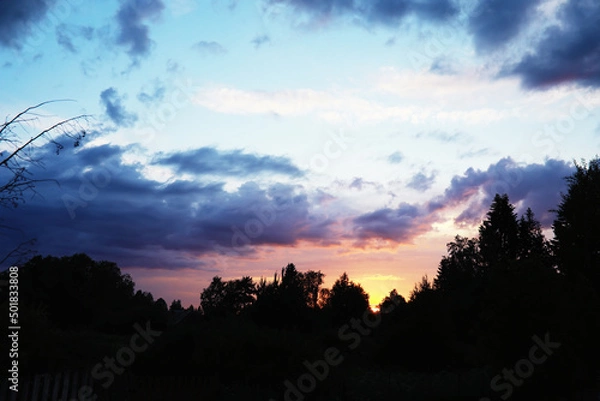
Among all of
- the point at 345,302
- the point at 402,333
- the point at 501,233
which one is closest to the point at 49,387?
the point at 402,333

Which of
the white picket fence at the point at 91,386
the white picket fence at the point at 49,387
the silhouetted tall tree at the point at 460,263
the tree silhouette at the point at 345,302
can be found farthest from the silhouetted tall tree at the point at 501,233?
the white picket fence at the point at 49,387

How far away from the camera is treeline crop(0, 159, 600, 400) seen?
624 inches

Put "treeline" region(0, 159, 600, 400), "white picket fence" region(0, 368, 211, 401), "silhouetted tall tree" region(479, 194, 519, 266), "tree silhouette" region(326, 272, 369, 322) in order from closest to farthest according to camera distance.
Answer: "white picket fence" region(0, 368, 211, 401) → "treeline" region(0, 159, 600, 400) → "silhouetted tall tree" region(479, 194, 519, 266) → "tree silhouette" region(326, 272, 369, 322)

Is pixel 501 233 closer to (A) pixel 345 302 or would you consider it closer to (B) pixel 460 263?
(B) pixel 460 263

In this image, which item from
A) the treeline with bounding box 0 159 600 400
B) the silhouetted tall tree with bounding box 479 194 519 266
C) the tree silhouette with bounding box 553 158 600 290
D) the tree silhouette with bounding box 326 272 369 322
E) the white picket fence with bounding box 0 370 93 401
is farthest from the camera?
the tree silhouette with bounding box 326 272 369 322

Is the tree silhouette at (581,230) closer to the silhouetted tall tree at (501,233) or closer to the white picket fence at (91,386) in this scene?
the silhouetted tall tree at (501,233)

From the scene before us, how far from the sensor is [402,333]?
97.8ft

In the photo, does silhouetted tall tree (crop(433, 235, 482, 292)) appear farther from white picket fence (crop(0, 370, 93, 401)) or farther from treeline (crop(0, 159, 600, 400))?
white picket fence (crop(0, 370, 93, 401))

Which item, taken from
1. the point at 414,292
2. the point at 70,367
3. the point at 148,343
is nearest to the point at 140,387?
the point at 70,367

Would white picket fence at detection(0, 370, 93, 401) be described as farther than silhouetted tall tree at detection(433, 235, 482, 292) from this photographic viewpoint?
No

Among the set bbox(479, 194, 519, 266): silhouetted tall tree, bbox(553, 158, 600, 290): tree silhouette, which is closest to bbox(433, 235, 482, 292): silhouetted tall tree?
bbox(479, 194, 519, 266): silhouetted tall tree

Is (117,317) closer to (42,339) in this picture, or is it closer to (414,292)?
(414,292)

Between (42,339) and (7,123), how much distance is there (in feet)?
40.2

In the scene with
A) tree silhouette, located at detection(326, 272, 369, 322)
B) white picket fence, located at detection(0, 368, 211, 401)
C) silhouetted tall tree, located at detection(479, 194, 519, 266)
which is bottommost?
white picket fence, located at detection(0, 368, 211, 401)
